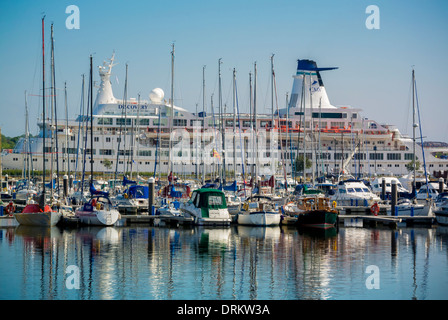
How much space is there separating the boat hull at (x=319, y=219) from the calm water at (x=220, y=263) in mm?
822

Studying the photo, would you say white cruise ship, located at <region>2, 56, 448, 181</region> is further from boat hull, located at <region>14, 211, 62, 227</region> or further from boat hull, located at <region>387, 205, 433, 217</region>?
boat hull, located at <region>14, 211, 62, 227</region>

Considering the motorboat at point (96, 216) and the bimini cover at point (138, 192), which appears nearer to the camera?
the motorboat at point (96, 216)

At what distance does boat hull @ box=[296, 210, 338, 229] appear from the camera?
35.1 metres

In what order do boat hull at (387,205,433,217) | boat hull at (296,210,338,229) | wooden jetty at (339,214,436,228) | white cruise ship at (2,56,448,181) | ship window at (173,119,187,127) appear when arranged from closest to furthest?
boat hull at (296,210,338,229)
wooden jetty at (339,214,436,228)
boat hull at (387,205,433,217)
white cruise ship at (2,56,448,181)
ship window at (173,119,187,127)

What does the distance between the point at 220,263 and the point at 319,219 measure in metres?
12.1

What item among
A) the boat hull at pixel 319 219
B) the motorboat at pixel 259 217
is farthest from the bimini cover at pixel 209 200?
the boat hull at pixel 319 219

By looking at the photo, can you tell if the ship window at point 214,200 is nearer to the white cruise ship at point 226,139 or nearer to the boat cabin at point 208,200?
the boat cabin at point 208,200

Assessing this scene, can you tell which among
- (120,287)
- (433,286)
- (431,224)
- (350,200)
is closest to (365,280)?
(433,286)

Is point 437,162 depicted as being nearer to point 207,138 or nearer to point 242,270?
point 207,138

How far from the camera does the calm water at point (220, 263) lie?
19438 millimetres

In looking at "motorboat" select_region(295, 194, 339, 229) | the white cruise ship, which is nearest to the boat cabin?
"motorboat" select_region(295, 194, 339, 229)

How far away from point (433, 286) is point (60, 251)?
1495cm

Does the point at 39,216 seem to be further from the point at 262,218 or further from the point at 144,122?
the point at 144,122

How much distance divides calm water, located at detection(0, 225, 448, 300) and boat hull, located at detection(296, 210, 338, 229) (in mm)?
822
